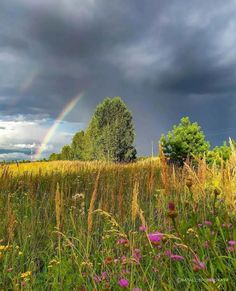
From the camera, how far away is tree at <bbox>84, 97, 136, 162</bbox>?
22.9 m

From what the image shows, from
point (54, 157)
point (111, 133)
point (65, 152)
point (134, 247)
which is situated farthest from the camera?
point (54, 157)

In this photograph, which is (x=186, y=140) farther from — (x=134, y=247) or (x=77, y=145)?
(x=77, y=145)

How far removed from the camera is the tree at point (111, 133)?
2286cm

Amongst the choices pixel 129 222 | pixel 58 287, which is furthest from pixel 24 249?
pixel 129 222

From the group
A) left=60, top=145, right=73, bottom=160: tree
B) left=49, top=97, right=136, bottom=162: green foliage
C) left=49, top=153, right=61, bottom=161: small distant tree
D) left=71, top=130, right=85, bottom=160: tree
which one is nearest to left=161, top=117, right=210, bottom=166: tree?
left=49, top=97, right=136, bottom=162: green foliage

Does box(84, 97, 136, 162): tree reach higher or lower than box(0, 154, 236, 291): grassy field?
higher

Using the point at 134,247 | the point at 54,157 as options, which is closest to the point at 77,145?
the point at 54,157

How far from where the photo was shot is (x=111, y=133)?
2314 cm

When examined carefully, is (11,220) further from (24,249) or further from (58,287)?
(24,249)

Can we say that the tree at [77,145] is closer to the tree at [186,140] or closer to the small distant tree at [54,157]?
the small distant tree at [54,157]

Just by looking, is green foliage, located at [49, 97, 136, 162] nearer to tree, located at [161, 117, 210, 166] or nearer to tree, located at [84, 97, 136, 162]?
tree, located at [84, 97, 136, 162]

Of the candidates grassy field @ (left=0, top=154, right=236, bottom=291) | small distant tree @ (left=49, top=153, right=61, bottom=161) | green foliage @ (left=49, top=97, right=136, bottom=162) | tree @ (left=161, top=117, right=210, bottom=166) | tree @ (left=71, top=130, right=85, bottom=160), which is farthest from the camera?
small distant tree @ (left=49, top=153, right=61, bottom=161)

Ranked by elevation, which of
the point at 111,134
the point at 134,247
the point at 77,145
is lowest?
the point at 134,247

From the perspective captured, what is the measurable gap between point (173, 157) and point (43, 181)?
7338 mm
